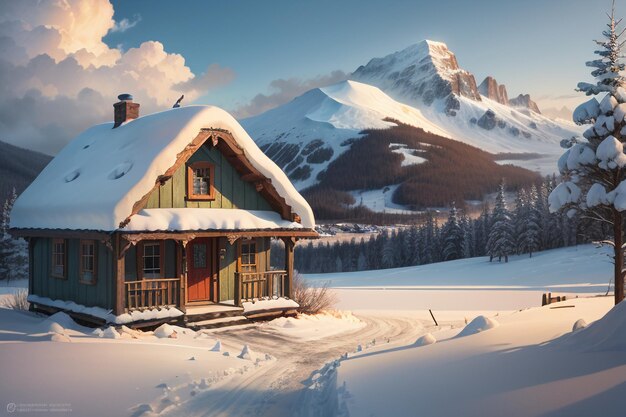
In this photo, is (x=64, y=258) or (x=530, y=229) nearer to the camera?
(x=64, y=258)

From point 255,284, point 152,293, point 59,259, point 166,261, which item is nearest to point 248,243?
point 255,284

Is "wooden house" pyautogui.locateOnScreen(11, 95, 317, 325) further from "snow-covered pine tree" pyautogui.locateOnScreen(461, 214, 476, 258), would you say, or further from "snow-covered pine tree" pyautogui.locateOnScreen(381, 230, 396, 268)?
"snow-covered pine tree" pyautogui.locateOnScreen(381, 230, 396, 268)

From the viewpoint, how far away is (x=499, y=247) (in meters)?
58.7

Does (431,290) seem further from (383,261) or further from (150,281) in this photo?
(383,261)

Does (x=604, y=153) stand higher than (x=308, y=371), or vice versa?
(x=604, y=153)

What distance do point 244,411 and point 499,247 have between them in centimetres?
5401

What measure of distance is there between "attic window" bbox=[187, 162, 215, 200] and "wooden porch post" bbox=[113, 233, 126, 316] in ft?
10.4

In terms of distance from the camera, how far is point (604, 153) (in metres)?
17.1

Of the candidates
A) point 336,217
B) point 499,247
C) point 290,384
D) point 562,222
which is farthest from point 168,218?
point 336,217

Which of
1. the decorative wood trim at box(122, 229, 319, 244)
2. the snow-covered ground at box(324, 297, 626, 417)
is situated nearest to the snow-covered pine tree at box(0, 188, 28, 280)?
the decorative wood trim at box(122, 229, 319, 244)

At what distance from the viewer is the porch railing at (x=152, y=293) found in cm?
1647

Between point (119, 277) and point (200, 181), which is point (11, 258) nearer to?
point (200, 181)

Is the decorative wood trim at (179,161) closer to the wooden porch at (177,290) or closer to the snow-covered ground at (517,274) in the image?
the wooden porch at (177,290)

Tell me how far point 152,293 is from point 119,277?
2271 millimetres
